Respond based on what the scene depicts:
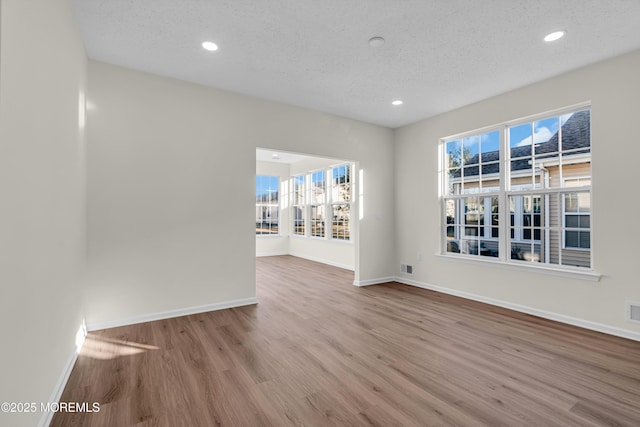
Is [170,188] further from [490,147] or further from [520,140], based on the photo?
[520,140]

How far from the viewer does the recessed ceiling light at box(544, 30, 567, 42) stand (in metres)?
2.65

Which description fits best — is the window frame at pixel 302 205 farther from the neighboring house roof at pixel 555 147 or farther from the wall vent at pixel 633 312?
the wall vent at pixel 633 312

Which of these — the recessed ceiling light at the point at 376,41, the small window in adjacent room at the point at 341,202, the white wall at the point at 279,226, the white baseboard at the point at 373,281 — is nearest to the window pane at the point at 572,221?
the white baseboard at the point at 373,281

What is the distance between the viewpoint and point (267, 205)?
358 inches

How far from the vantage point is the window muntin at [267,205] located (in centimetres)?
896

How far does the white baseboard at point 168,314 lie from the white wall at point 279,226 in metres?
4.64

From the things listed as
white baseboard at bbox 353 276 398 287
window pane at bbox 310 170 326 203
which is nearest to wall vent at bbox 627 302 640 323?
white baseboard at bbox 353 276 398 287

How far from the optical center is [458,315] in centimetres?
366

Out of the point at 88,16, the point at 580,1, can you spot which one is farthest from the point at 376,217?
the point at 88,16

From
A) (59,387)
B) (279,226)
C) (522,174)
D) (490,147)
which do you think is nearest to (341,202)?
(279,226)

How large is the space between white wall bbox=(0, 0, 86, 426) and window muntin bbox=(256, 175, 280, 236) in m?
6.44

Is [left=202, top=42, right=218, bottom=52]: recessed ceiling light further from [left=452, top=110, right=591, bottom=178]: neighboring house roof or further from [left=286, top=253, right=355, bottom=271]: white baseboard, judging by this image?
[left=286, top=253, right=355, bottom=271]: white baseboard

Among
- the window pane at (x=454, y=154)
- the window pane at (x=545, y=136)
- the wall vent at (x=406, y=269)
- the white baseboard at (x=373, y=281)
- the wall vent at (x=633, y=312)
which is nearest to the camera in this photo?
the wall vent at (x=633, y=312)

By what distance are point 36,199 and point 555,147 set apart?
4.83m
